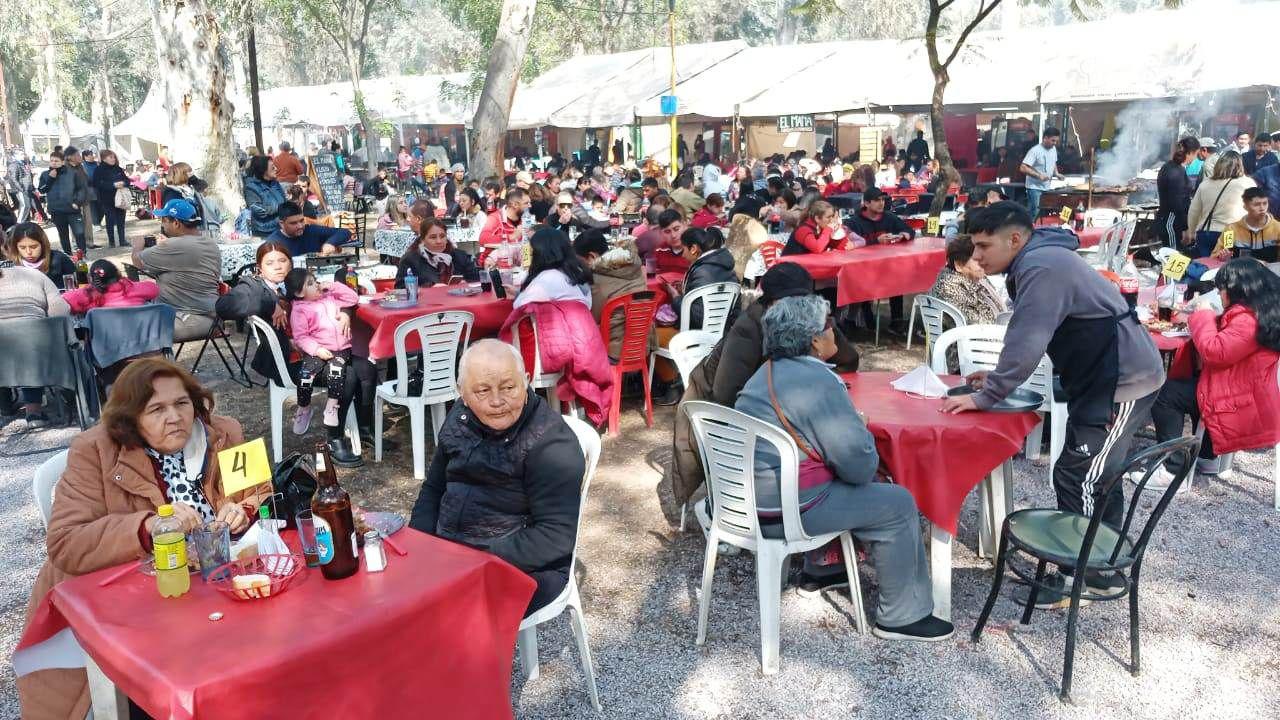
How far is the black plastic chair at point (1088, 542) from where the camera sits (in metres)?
3.06

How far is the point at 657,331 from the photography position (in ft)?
22.4

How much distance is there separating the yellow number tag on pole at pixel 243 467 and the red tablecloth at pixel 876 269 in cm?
565

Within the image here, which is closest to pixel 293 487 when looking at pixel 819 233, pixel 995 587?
pixel 995 587

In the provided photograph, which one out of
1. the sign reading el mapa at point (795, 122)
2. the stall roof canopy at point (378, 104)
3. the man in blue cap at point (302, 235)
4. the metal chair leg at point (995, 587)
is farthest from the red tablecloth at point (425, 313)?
Result: the stall roof canopy at point (378, 104)

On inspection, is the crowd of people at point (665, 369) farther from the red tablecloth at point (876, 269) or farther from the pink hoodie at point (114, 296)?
the red tablecloth at point (876, 269)

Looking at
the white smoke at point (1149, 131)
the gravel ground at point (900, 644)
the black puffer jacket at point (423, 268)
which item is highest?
the white smoke at point (1149, 131)

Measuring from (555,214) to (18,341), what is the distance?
5696 millimetres

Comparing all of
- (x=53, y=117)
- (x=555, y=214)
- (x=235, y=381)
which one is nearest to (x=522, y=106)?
(x=555, y=214)

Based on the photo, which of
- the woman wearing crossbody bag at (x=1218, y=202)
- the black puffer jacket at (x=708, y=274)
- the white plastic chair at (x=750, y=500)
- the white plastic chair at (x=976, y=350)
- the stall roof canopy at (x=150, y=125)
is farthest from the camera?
the stall roof canopy at (x=150, y=125)

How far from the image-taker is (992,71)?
54.4 feet

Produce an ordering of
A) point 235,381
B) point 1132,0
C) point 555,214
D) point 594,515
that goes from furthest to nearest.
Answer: point 1132,0 → point 555,214 → point 235,381 → point 594,515

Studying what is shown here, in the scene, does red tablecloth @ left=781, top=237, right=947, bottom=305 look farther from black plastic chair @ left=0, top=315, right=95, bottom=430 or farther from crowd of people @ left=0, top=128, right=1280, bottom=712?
black plastic chair @ left=0, top=315, right=95, bottom=430

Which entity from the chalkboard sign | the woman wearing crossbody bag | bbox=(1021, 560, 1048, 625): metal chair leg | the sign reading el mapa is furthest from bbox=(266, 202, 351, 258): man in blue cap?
the sign reading el mapa

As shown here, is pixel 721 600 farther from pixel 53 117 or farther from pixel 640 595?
pixel 53 117
